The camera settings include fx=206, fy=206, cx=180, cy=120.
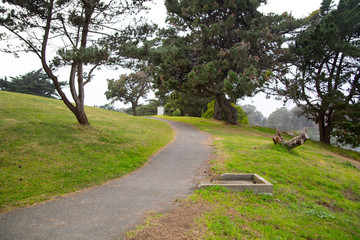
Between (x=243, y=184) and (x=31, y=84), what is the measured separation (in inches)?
1413

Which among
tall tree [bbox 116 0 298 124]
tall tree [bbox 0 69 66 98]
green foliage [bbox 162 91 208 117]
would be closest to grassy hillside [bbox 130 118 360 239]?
tall tree [bbox 116 0 298 124]

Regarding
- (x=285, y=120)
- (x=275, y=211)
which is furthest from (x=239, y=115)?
(x=285, y=120)

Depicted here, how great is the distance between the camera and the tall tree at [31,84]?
30078mm

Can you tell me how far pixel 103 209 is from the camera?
404 cm

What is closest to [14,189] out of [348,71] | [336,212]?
[336,212]

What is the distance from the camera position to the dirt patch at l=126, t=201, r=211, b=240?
3.04 metres

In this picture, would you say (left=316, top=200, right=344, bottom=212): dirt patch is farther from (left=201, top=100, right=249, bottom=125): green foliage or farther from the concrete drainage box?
(left=201, top=100, right=249, bottom=125): green foliage

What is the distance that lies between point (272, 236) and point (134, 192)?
3.14 metres

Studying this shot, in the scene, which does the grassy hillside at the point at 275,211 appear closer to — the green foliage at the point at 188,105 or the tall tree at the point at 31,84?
the green foliage at the point at 188,105

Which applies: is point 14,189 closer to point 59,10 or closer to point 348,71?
point 59,10

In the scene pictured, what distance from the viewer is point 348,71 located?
19.5 meters

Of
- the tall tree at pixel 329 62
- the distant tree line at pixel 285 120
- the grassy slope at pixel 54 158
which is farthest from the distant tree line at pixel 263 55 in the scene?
the distant tree line at pixel 285 120

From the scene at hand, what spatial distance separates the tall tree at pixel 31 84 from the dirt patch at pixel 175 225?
3502 centimetres

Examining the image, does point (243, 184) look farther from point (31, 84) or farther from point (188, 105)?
point (31, 84)
